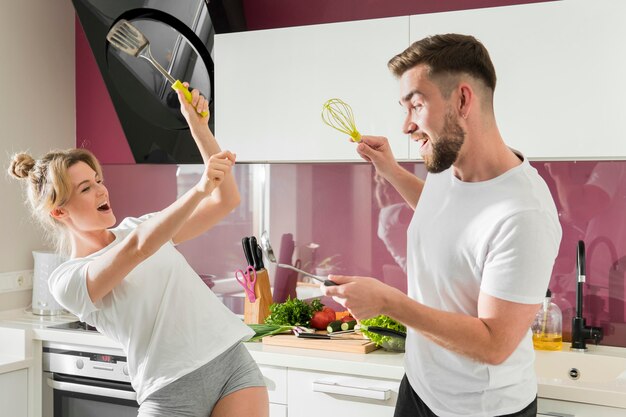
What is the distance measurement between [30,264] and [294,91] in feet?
5.36

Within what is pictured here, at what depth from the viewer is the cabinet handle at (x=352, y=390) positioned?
2.54 m

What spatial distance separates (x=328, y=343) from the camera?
2.81 metres

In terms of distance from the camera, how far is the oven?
3.06 meters

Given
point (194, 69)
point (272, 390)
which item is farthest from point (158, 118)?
point (272, 390)

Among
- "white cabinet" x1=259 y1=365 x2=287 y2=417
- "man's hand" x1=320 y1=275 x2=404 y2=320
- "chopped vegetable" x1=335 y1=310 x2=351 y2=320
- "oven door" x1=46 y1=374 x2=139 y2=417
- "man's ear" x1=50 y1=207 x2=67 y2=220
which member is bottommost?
"oven door" x1=46 y1=374 x2=139 y2=417

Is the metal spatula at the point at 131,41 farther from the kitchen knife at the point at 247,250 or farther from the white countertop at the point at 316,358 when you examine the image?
the white countertop at the point at 316,358

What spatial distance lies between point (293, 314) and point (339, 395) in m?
0.52

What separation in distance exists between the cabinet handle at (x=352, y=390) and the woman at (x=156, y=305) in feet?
1.66

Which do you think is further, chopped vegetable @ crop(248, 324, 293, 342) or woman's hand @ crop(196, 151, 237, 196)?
chopped vegetable @ crop(248, 324, 293, 342)

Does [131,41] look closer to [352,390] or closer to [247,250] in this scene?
[247,250]

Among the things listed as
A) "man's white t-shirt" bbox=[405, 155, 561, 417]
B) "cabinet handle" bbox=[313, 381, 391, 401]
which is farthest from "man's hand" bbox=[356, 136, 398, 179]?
"cabinet handle" bbox=[313, 381, 391, 401]

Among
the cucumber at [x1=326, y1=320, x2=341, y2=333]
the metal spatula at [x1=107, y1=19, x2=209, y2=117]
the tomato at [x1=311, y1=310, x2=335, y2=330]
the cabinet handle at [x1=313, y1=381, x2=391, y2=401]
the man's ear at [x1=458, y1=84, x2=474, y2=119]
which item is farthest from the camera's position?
the tomato at [x1=311, y1=310, x2=335, y2=330]

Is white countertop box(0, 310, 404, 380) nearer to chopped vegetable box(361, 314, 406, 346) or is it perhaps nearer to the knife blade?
chopped vegetable box(361, 314, 406, 346)

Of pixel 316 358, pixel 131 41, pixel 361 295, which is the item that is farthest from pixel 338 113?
pixel 361 295
